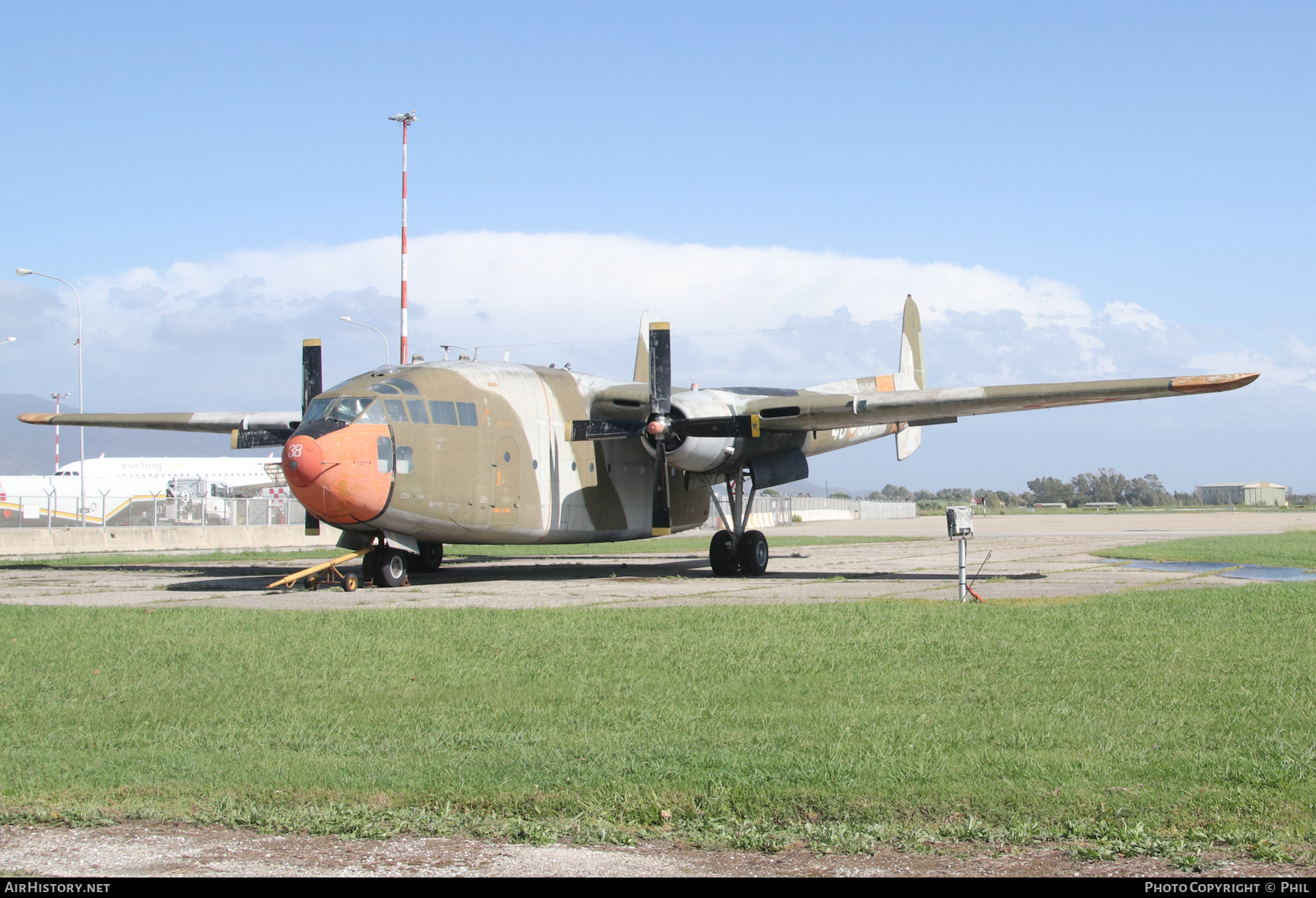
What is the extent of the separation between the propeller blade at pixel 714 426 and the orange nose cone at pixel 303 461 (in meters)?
7.60

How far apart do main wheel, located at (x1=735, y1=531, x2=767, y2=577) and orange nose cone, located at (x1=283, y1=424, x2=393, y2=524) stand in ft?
27.1

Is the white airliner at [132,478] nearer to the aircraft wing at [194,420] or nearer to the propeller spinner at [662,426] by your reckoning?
the aircraft wing at [194,420]

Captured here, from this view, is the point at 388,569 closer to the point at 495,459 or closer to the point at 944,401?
the point at 495,459

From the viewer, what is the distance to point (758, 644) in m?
11.9

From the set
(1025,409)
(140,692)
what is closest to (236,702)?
(140,692)

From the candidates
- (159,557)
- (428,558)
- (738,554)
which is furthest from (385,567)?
(159,557)

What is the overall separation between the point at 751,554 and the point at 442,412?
7623mm

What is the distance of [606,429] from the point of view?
2281 cm

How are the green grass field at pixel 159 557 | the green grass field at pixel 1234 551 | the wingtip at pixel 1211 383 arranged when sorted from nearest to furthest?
the wingtip at pixel 1211 383 < the green grass field at pixel 1234 551 < the green grass field at pixel 159 557

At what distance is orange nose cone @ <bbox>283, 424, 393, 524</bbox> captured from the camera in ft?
61.1

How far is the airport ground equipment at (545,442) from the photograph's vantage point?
64.0ft

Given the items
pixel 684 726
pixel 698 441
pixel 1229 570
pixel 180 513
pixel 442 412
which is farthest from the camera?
pixel 180 513

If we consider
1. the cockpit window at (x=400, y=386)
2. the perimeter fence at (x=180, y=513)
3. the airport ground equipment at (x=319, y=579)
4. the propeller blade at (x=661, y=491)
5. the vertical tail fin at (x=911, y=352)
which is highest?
the vertical tail fin at (x=911, y=352)

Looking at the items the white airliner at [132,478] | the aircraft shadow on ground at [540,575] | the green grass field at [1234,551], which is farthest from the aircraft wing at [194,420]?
the white airliner at [132,478]
